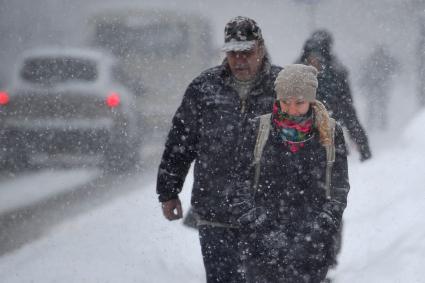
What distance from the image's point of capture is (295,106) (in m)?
3.51

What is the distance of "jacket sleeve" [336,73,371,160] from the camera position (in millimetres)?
6038

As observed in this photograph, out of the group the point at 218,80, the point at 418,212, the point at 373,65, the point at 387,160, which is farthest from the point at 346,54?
the point at 218,80

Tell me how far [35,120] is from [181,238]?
3.79 metres

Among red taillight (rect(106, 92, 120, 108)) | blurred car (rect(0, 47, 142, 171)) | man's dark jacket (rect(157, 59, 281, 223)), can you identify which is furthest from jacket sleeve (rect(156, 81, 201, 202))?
red taillight (rect(106, 92, 120, 108))

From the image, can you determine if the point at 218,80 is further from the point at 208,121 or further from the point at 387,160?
the point at 387,160

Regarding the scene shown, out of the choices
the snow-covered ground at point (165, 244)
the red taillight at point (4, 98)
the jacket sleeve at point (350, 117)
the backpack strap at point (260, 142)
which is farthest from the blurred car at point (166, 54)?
the backpack strap at point (260, 142)

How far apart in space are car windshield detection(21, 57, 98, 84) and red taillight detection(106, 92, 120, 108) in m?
0.43

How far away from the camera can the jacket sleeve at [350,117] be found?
6038 mm

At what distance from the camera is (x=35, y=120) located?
10.5m

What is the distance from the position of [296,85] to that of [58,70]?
25.9 ft

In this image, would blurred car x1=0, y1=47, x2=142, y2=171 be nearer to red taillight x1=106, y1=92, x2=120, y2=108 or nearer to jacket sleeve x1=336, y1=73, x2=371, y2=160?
red taillight x1=106, y1=92, x2=120, y2=108

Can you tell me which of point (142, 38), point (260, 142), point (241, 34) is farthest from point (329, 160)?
point (142, 38)

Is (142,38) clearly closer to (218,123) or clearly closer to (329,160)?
(218,123)

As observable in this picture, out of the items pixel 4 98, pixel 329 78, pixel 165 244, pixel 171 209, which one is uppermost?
pixel 329 78
